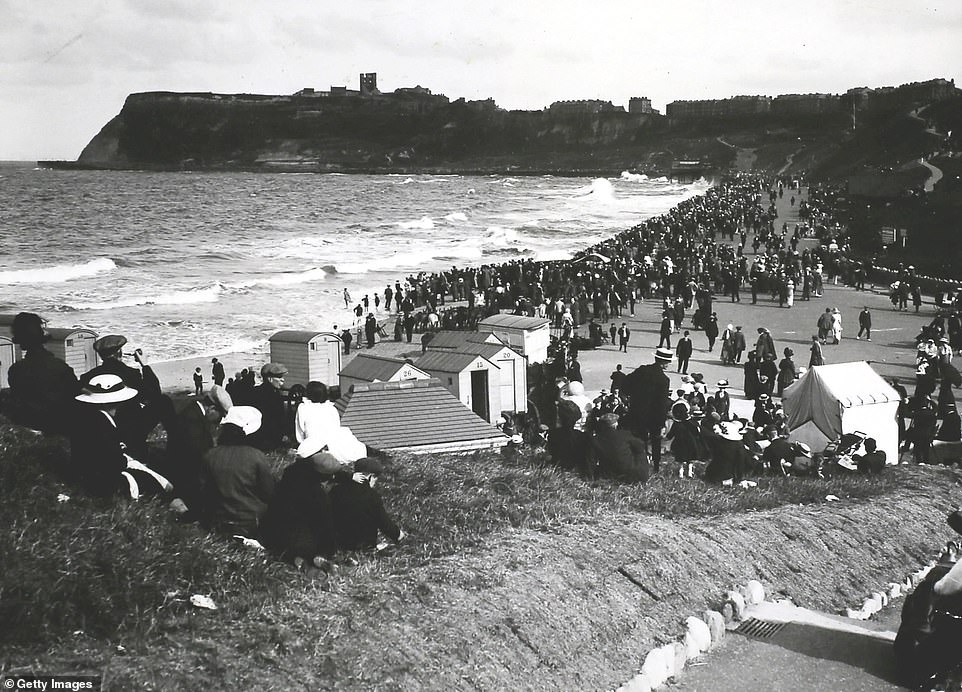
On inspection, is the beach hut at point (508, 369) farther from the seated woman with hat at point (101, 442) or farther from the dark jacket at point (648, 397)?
the seated woman with hat at point (101, 442)

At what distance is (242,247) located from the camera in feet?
219

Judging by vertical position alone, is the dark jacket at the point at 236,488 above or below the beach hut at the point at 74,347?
above

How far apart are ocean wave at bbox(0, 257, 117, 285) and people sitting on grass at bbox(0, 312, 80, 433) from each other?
4587 cm

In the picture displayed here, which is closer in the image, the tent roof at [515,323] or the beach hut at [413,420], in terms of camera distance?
the beach hut at [413,420]

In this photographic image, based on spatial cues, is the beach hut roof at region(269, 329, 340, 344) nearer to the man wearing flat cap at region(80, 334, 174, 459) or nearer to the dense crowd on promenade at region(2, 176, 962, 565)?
the dense crowd on promenade at region(2, 176, 962, 565)

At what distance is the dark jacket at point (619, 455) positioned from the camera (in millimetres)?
8789

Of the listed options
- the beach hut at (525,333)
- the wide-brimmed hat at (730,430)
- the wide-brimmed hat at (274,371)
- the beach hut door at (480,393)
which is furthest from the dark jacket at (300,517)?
the beach hut at (525,333)

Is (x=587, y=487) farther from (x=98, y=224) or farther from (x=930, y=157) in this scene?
(x=98, y=224)

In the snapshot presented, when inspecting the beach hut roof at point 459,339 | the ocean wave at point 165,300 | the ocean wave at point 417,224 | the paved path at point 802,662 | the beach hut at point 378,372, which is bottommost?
the ocean wave at point 165,300

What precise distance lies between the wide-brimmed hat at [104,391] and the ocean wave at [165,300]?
3547cm

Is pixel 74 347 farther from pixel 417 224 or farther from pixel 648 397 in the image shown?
pixel 417 224

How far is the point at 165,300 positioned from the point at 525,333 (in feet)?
83.6

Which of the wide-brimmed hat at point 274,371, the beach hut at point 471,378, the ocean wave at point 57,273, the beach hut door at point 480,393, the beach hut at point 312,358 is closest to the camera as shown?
the wide-brimmed hat at point 274,371

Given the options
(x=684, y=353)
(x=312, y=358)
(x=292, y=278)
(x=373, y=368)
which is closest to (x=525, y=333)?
(x=684, y=353)
